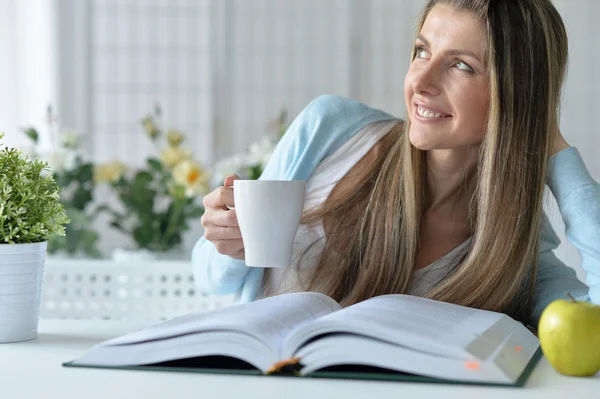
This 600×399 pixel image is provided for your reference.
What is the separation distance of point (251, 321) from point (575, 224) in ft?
2.19

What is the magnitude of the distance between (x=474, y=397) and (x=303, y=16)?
384 cm

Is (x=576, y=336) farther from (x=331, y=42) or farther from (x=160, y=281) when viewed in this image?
(x=331, y=42)

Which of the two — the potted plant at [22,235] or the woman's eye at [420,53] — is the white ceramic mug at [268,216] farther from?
the woman's eye at [420,53]

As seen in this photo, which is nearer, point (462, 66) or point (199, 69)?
point (462, 66)

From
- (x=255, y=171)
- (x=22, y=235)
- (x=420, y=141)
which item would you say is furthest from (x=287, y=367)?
(x=255, y=171)

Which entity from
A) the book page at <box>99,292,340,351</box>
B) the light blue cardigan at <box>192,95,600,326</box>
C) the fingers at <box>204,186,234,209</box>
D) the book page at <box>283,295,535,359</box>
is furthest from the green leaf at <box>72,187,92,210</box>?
the book page at <box>283,295,535,359</box>

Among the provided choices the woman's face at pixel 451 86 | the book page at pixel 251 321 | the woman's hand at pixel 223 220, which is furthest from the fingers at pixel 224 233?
the woman's face at pixel 451 86

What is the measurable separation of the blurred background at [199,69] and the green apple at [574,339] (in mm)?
3121

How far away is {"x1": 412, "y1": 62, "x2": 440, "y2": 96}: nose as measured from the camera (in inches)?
53.0

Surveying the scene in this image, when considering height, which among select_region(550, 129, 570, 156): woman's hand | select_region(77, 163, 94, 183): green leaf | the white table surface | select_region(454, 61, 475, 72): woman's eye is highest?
select_region(454, 61, 475, 72): woman's eye

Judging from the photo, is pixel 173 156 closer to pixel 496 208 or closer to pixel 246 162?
pixel 246 162

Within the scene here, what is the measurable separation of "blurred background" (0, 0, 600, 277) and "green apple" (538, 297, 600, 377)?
123 inches

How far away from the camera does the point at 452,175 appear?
1.55 meters

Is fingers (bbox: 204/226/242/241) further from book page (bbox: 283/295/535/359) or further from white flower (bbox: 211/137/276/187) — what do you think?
white flower (bbox: 211/137/276/187)
